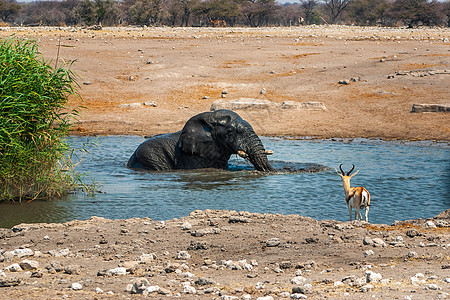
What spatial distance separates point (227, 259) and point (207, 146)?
6003 millimetres

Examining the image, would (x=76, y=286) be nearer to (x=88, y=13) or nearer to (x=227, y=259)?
(x=227, y=259)

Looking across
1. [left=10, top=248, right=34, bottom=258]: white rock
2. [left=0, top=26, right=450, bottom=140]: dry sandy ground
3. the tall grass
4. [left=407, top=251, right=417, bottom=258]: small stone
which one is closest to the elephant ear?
the tall grass

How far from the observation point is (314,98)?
2098 cm

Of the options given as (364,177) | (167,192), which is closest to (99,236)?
(167,192)

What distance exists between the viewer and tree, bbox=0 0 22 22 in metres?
67.5

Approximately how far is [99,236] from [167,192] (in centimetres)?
329

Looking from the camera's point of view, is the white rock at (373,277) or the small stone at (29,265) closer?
the white rock at (373,277)

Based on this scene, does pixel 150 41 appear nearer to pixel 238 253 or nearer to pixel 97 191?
pixel 97 191

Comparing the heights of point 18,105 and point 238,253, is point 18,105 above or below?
above

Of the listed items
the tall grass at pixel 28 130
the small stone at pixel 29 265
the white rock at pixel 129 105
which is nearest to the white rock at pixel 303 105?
the white rock at pixel 129 105

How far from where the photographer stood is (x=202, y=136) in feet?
38.4

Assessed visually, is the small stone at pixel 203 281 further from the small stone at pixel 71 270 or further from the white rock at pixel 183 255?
the small stone at pixel 71 270

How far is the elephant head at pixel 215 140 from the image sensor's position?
37.4ft

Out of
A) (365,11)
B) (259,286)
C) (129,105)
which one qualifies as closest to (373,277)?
(259,286)
